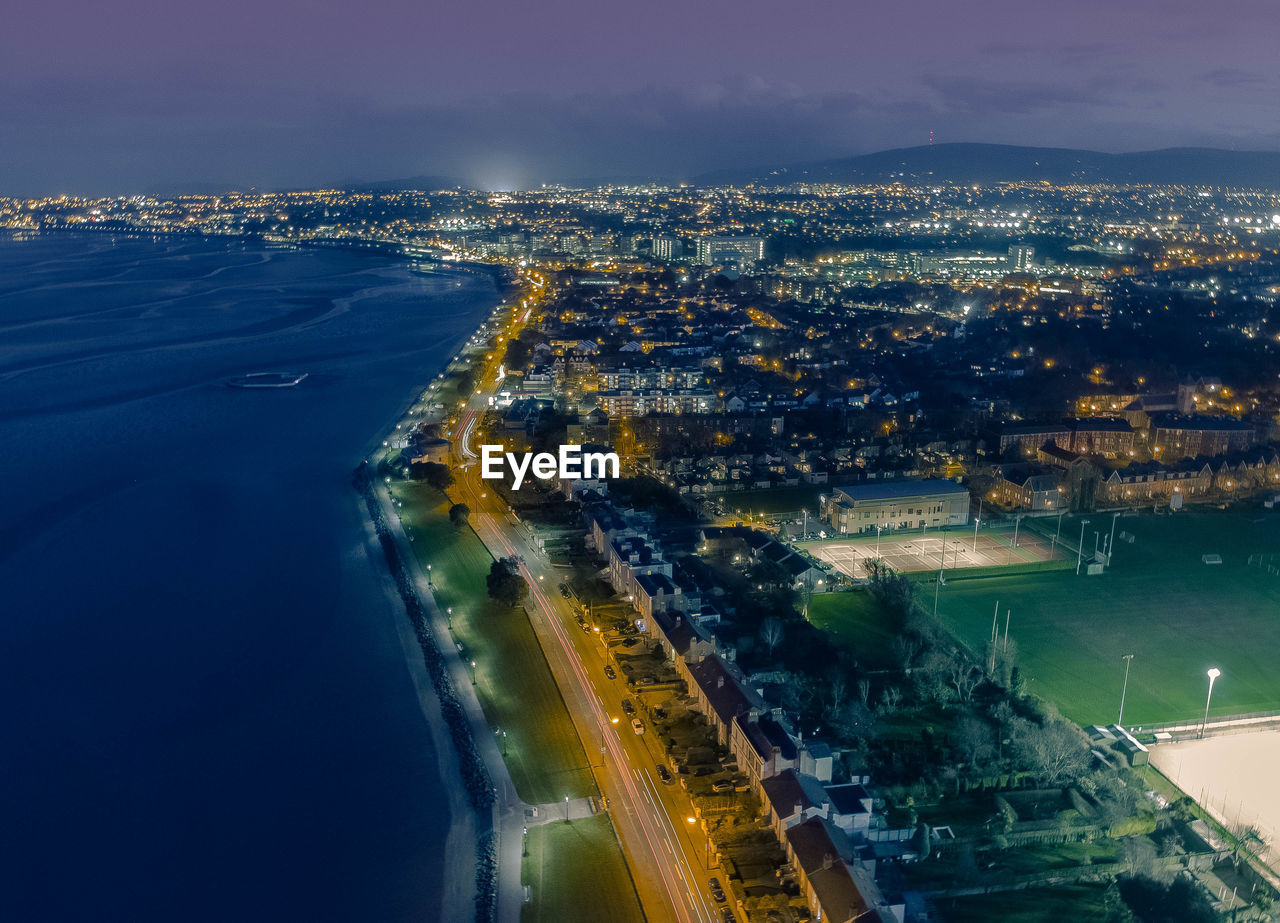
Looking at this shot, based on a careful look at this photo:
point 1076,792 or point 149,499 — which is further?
point 149,499

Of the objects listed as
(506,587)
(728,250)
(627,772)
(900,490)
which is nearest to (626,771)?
(627,772)

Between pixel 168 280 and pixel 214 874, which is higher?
pixel 168 280

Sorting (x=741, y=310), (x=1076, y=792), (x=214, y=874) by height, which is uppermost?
(x=741, y=310)

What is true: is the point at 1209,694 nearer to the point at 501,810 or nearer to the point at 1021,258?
the point at 501,810

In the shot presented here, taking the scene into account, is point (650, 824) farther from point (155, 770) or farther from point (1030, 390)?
point (1030, 390)

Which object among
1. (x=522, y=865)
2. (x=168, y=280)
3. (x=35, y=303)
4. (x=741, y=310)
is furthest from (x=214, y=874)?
(x=168, y=280)

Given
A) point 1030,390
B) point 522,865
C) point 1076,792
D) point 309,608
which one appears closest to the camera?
point 522,865
